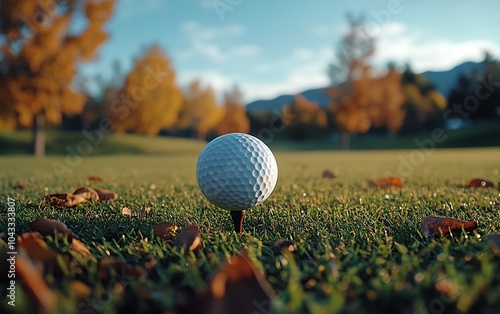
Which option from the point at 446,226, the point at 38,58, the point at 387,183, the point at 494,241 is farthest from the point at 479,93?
the point at 494,241

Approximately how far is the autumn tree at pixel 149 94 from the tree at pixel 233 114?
1138 centimetres

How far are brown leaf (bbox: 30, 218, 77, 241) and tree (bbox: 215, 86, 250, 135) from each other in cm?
3804

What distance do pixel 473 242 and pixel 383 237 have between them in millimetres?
389

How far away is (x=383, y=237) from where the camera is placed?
6.13ft

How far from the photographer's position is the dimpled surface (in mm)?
2186

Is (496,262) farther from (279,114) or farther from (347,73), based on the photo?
(279,114)

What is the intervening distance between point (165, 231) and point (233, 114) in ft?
130

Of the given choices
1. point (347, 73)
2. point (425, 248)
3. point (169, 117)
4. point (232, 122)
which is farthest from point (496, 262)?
point (232, 122)

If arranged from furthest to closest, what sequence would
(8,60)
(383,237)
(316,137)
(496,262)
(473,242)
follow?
(316,137) → (8,60) → (383,237) → (473,242) → (496,262)

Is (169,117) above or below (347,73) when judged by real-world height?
below

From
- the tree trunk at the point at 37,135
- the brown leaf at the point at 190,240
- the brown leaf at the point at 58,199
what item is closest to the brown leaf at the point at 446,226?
the brown leaf at the point at 190,240

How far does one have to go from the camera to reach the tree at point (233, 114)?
40.8 metres

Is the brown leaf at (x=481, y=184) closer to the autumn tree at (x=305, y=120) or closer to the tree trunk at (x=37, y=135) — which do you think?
the tree trunk at (x=37, y=135)

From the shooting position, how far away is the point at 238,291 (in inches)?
41.5
